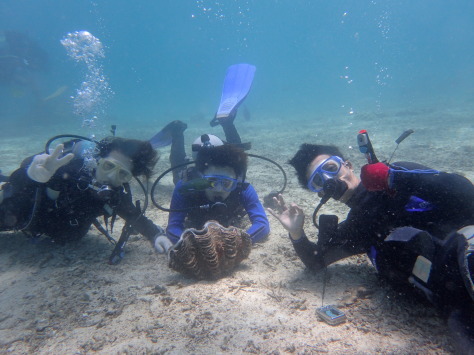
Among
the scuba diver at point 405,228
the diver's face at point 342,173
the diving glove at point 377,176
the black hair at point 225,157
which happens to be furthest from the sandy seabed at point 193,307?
the black hair at point 225,157

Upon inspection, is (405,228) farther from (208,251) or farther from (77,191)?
(77,191)

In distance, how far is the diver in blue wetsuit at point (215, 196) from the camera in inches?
146

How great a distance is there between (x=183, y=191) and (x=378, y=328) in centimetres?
275

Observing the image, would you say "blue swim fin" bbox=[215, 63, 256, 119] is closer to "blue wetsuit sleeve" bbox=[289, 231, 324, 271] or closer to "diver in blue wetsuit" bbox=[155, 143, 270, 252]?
"diver in blue wetsuit" bbox=[155, 143, 270, 252]

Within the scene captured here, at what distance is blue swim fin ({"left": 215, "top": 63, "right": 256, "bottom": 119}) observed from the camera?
791cm

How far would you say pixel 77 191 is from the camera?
3.61 meters

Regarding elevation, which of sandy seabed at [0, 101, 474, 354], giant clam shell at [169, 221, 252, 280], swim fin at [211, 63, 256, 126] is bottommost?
sandy seabed at [0, 101, 474, 354]

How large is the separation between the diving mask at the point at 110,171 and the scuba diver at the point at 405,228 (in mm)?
2387

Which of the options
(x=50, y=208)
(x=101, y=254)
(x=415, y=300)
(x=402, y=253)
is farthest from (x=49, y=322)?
(x=415, y=300)

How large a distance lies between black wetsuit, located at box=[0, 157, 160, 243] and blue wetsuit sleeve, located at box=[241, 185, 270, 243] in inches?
78.9

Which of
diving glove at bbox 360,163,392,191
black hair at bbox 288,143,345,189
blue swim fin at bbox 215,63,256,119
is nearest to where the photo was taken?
diving glove at bbox 360,163,392,191

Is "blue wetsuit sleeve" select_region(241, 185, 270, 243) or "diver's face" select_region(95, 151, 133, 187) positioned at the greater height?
"diver's face" select_region(95, 151, 133, 187)

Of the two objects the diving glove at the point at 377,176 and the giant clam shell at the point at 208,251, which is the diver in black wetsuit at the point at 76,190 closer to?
the giant clam shell at the point at 208,251

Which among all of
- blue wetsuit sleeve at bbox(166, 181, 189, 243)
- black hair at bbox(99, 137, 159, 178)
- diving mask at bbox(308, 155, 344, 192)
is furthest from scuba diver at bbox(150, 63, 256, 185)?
diving mask at bbox(308, 155, 344, 192)
